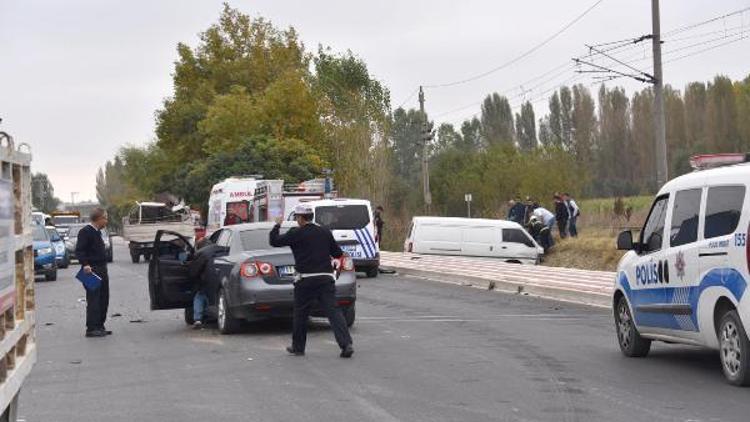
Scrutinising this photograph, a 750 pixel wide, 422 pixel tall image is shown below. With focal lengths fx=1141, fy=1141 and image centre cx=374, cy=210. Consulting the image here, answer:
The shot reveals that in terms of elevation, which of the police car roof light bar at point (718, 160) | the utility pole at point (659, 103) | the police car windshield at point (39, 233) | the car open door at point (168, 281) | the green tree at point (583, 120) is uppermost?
the green tree at point (583, 120)

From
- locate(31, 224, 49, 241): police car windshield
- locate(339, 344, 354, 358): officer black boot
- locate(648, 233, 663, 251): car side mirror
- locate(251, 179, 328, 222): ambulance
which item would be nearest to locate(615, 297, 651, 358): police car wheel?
locate(648, 233, 663, 251): car side mirror

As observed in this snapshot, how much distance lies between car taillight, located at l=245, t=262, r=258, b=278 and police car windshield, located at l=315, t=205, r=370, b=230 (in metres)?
14.5

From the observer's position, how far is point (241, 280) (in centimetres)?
1502

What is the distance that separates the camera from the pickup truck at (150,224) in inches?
1700

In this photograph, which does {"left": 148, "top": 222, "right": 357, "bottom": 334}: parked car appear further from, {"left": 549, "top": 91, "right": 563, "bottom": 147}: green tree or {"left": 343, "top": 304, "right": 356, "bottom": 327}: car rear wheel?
{"left": 549, "top": 91, "right": 563, "bottom": 147}: green tree

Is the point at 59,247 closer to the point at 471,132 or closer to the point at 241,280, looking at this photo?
the point at 241,280

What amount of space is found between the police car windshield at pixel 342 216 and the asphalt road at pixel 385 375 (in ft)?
38.5

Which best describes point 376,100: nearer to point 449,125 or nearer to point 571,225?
point 571,225

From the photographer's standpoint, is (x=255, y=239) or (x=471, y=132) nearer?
(x=255, y=239)

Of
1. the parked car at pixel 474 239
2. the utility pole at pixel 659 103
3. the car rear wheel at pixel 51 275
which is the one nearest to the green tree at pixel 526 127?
the parked car at pixel 474 239

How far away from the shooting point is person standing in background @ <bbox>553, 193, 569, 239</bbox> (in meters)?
35.8

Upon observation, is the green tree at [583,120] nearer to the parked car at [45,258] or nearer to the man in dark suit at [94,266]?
the parked car at [45,258]

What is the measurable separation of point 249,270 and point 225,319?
32.4 inches

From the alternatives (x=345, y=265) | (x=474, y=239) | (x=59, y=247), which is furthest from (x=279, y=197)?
(x=345, y=265)
